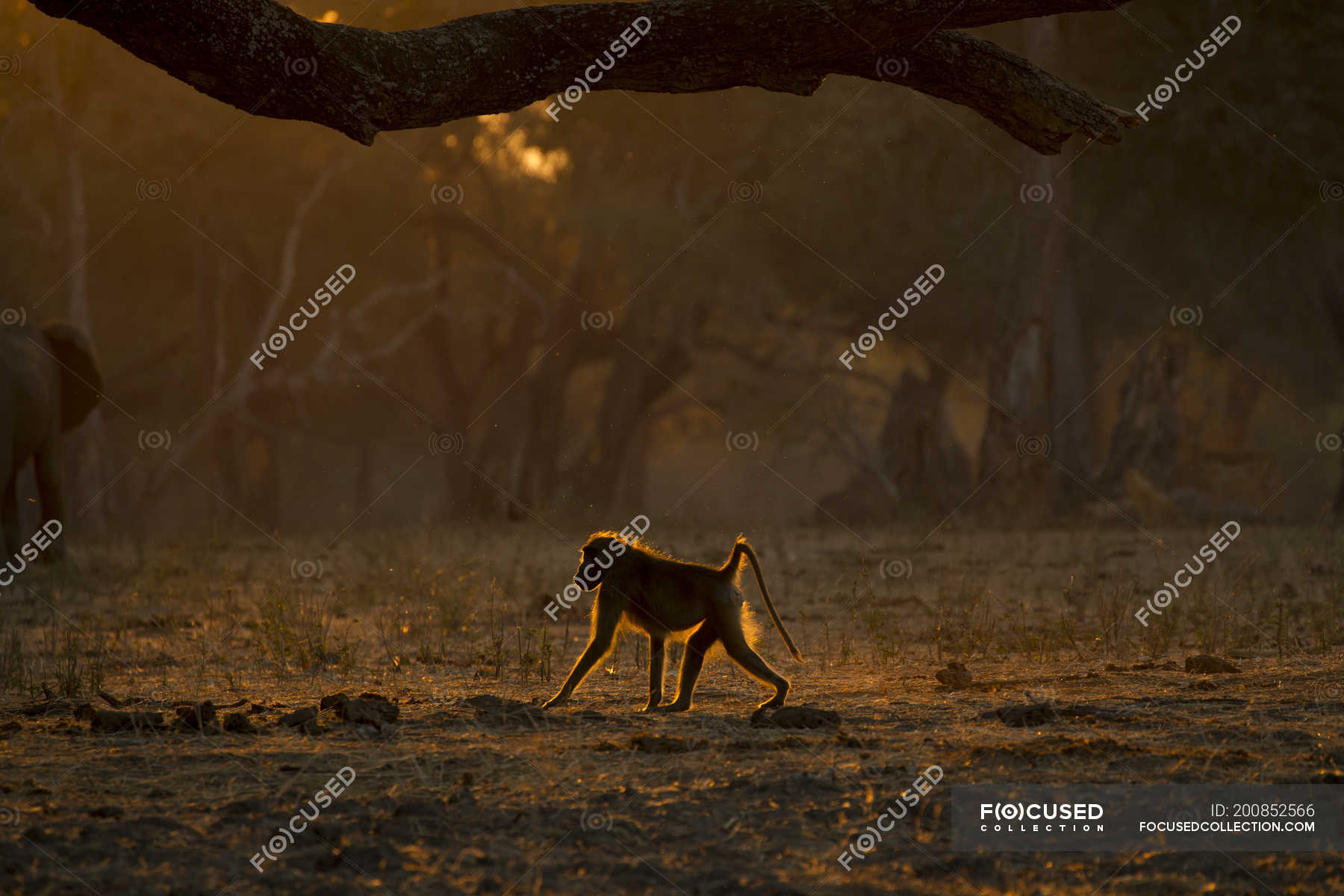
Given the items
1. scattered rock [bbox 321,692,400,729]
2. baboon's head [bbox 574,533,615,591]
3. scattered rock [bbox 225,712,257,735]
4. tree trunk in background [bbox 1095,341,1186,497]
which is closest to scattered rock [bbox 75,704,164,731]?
scattered rock [bbox 225,712,257,735]

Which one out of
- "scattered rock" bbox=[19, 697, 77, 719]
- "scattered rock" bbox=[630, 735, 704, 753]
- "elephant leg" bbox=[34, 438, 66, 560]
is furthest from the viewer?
"elephant leg" bbox=[34, 438, 66, 560]

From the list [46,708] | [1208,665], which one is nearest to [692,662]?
[1208,665]

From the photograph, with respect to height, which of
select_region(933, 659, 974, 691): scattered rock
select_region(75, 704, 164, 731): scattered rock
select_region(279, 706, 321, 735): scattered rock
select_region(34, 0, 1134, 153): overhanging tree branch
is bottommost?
select_region(75, 704, 164, 731): scattered rock

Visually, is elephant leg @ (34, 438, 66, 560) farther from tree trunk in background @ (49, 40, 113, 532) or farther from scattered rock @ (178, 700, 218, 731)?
scattered rock @ (178, 700, 218, 731)

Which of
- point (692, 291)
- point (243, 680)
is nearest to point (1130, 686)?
point (243, 680)

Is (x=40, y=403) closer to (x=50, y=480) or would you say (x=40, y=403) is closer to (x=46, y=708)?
(x=50, y=480)

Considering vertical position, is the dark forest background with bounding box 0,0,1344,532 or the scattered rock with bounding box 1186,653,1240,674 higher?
the dark forest background with bounding box 0,0,1344,532

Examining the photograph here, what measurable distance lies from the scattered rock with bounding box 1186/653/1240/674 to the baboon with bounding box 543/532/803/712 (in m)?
2.31

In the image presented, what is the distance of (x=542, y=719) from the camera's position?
232 inches

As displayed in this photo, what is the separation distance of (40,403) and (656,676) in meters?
9.26

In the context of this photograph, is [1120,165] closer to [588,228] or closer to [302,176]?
[588,228]

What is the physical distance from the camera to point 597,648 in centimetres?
637

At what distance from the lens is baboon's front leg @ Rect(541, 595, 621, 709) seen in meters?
6.31

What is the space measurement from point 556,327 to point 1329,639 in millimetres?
17344
